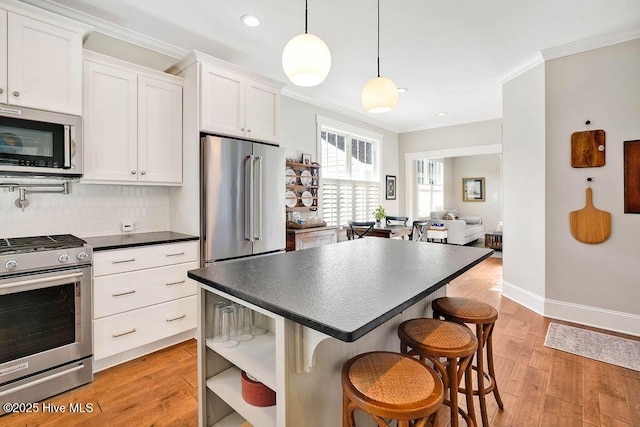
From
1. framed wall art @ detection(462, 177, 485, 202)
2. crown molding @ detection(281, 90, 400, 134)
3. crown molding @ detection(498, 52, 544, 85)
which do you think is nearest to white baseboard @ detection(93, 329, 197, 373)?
crown molding @ detection(281, 90, 400, 134)

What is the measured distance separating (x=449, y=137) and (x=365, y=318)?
6056 millimetres

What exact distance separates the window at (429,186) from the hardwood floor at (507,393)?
608 cm

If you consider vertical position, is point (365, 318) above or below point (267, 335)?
above

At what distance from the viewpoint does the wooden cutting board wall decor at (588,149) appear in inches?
117

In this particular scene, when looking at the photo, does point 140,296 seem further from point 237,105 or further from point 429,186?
point 429,186

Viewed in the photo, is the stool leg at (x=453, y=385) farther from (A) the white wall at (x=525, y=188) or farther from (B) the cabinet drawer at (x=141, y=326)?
(A) the white wall at (x=525, y=188)

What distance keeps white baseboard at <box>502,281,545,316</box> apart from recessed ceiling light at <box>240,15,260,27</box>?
397 centimetres

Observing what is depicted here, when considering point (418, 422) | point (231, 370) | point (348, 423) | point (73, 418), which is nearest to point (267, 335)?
point (231, 370)

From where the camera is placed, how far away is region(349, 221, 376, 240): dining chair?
14.9 feet

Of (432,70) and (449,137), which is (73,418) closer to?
(432,70)

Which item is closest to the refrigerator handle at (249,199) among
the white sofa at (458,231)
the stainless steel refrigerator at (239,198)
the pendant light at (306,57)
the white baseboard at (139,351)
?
the stainless steel refrigerator at (239,198)

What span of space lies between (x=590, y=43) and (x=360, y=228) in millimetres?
3314

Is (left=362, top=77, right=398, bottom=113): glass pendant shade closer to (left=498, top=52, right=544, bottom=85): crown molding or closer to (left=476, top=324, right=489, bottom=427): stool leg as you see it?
(left=476, top=324, right=489, bottom=427): stool leg

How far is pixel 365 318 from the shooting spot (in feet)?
2.95
